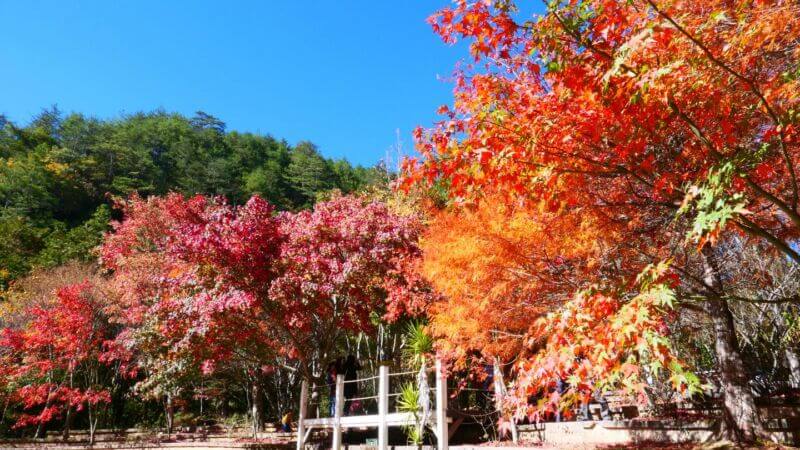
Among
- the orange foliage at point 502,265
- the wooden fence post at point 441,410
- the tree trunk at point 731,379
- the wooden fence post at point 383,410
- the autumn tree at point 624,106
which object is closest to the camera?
the autumn tree at point 624,106

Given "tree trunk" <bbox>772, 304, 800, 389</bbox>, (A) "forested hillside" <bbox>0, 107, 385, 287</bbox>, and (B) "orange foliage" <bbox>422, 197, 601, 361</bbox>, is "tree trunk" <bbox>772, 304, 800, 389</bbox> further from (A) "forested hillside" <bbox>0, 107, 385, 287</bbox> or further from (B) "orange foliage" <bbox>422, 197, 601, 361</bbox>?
(A) "forested hillside" <bbox>0, 107, 385, 287</bbox>

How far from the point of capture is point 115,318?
17812mm

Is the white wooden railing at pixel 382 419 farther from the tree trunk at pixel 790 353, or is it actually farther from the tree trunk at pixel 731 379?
the tree trunk at pixel 790 353

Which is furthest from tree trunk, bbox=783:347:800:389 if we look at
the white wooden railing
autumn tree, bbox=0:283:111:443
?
autumn tree, bbox=0:283:111:443

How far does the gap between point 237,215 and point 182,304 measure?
219 cm

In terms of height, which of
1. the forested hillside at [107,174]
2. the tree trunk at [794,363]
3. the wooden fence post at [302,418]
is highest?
the forested hillside at [107,174]

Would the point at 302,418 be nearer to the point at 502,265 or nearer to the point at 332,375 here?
the point at 332,375

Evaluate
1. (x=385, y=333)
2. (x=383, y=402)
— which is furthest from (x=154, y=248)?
(x=383, y=402)

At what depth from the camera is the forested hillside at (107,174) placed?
3027 centimetres

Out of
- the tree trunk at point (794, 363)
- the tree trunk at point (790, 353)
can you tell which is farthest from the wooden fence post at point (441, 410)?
the tree trunk at point (794, 363)

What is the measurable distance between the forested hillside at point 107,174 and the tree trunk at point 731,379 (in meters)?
21.6

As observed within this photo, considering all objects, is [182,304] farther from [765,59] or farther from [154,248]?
[154,248]

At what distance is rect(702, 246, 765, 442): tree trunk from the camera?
26.8ft

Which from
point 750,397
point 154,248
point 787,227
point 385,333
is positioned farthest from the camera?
point 154,248
